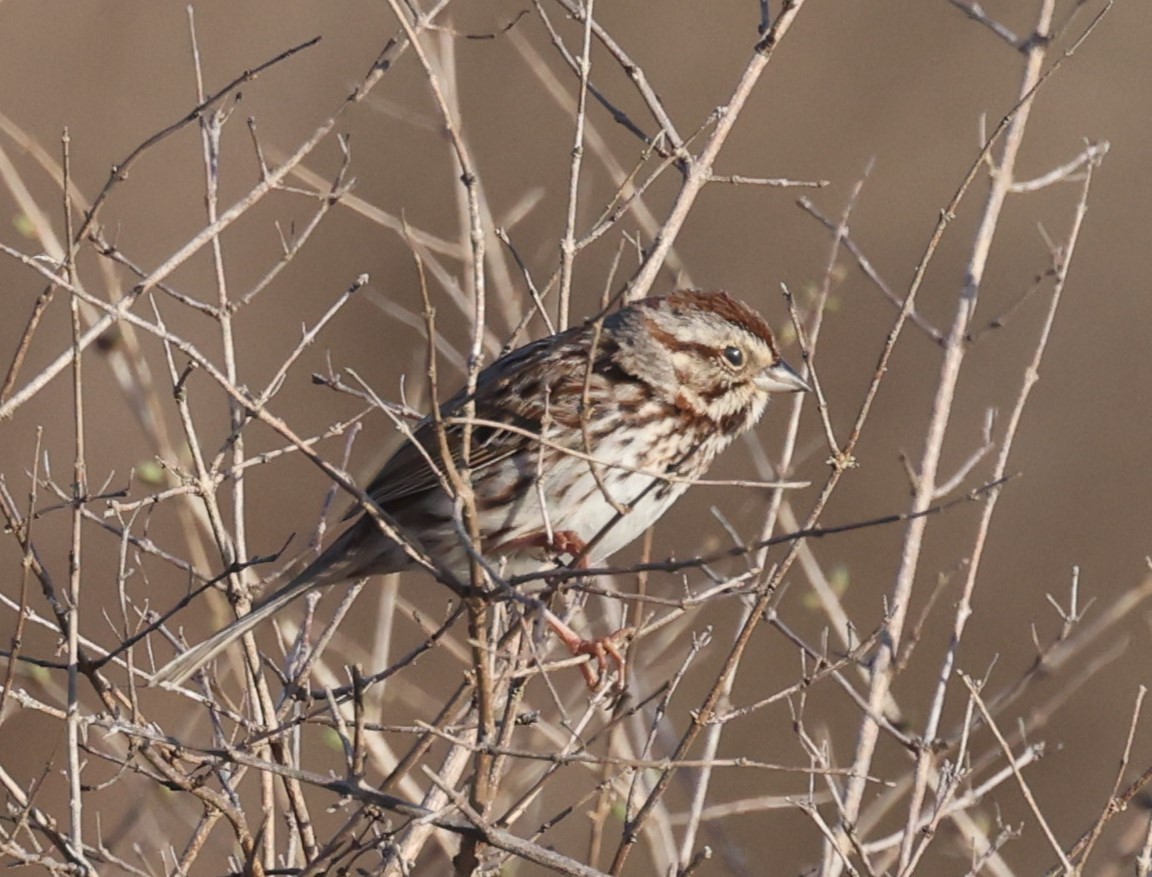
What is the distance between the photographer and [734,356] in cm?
505

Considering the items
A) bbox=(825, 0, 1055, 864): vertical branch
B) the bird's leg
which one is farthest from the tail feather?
bbox=(825, 0, 1055, 864): vertical branch

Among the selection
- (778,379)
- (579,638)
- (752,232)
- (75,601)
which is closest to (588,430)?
(579,638)

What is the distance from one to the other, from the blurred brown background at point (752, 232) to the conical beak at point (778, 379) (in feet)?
15.7

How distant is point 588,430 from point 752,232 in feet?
20.3

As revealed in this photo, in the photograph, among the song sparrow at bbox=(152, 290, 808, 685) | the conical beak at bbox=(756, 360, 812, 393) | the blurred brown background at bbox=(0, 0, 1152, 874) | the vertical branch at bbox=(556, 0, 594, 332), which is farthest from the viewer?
the blurred brown background at bbox=(0, 0, 1152, 874)

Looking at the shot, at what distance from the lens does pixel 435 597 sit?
373 inches

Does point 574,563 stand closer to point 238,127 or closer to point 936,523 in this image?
point 936,523

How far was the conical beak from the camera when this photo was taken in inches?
198

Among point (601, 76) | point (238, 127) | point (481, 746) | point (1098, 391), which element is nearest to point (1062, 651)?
point (481, 746)

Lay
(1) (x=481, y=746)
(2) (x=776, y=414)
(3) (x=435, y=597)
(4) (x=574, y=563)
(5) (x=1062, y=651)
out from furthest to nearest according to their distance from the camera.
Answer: (2) (x=776, y=414) → (3) (x=435, y=597) → (5) (x=1062, y=651) → (4) (x=574, y=563) → (1) (x=481, y=746)

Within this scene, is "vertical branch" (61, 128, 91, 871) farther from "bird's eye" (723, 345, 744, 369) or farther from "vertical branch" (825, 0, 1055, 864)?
"bird's eye" (723, 345, 744, 369)

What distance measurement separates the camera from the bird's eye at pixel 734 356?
16.6ft

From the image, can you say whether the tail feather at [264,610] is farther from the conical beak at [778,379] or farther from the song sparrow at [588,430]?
the conical beak at [778,379]

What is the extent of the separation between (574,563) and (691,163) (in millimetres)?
1551
